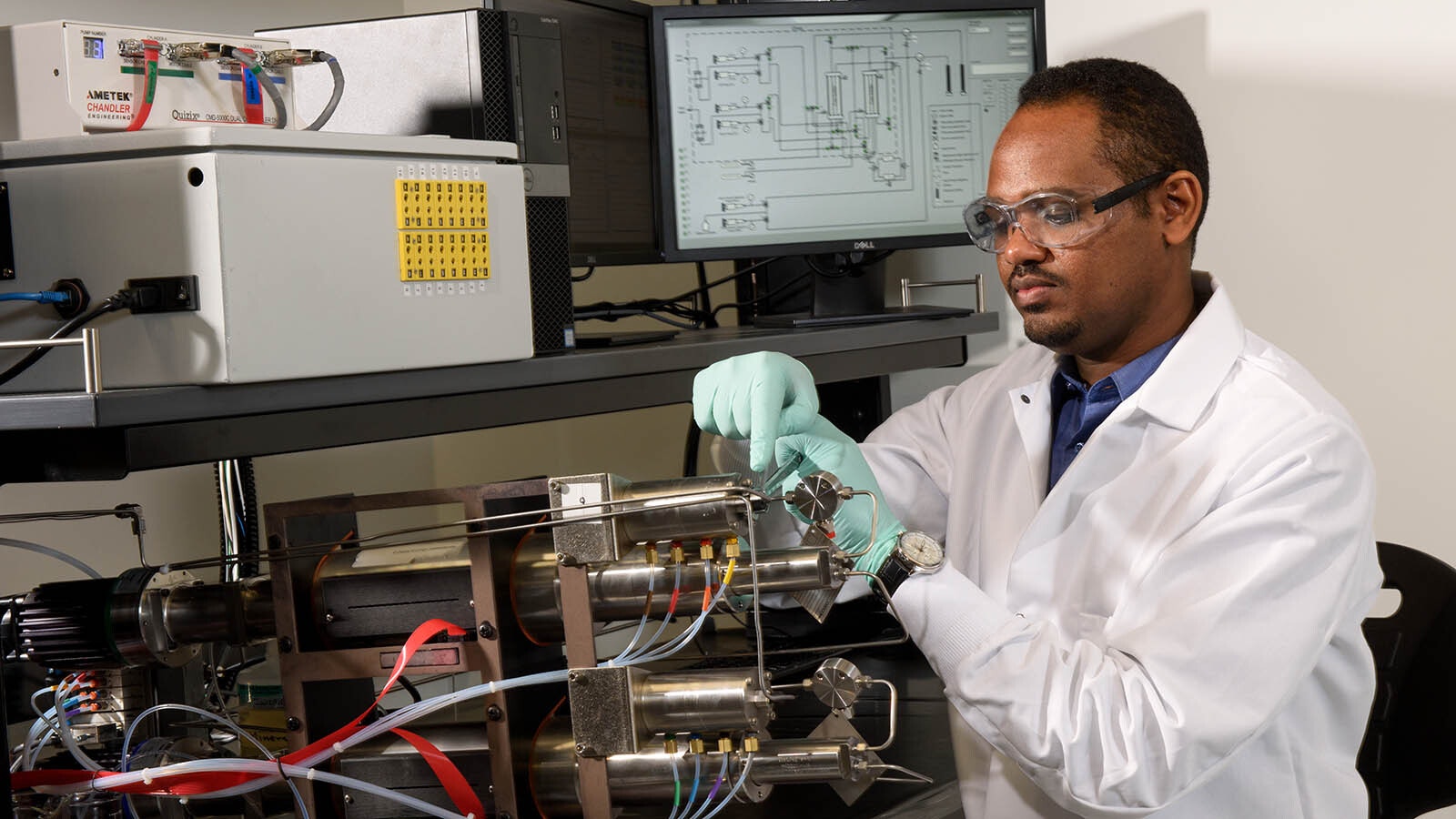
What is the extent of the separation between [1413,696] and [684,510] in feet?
3.30

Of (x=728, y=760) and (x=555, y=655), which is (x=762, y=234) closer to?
(x=555, y=655)

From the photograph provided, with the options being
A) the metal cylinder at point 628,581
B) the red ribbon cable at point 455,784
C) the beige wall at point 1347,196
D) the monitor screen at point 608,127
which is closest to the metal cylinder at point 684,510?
the metal cylinder at point 628,581

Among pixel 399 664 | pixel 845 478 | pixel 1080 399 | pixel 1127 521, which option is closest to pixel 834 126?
pixel 1080 399

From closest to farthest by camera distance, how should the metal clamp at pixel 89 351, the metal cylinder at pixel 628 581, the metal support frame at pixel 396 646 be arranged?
the metal clamp at pixel 89 351 < the metal cylinder at pixel 628 581 < the metal support frame at pixel 396 646

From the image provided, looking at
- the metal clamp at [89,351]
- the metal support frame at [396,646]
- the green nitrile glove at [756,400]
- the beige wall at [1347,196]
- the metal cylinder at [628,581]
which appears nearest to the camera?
the metal clamp at [89,351]

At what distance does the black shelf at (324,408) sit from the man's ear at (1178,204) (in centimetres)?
54

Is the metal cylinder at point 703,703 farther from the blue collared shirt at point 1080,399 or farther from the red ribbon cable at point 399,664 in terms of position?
the blue collared shirt at point 1080,399

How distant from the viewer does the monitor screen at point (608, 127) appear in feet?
6.51

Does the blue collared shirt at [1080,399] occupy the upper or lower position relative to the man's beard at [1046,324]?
lower

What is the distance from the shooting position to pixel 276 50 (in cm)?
133

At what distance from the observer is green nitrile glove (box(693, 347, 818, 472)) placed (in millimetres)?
1389

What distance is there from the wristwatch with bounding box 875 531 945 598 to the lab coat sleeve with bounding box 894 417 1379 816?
0.02 metres

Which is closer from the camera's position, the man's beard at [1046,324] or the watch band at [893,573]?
the watch band at [893,573]

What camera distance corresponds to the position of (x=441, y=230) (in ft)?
4.28
